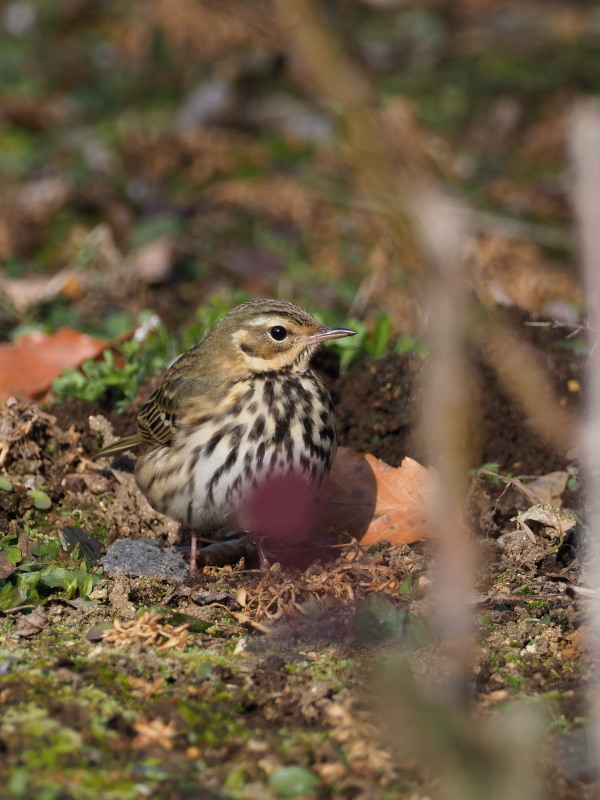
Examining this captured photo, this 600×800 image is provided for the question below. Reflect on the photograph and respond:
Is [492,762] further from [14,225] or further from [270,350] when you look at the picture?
[14,225]

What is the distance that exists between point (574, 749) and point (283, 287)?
5784mm

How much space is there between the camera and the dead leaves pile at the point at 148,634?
396cm

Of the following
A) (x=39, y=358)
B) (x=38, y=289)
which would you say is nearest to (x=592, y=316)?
(x=39, y=358)

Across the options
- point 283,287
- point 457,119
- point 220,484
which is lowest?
point 220,484

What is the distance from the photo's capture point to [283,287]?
8.65 metres

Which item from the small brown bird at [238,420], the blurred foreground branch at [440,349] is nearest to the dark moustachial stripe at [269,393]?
the small brown bird at [238,420]

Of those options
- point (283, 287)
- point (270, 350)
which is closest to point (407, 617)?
point (270, 350)

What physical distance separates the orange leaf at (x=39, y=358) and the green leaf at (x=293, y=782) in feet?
11.5

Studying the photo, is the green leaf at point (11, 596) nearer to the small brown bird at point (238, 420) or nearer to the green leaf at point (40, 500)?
the small brown bird at point (238, 420)

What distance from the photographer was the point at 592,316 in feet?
13.8

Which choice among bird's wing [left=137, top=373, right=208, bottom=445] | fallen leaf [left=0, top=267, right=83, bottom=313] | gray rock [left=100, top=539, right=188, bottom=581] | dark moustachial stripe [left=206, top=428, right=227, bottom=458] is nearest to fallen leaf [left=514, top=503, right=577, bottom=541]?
dark moustachial stripe [left=206, top=428, right=227, bottom=458]

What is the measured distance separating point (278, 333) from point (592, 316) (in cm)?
154

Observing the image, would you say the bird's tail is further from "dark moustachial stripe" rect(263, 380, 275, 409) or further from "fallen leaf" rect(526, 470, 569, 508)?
"fallen leaf" rect(526, 470, 569, 508)

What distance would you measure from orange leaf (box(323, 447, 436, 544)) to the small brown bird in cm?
30
